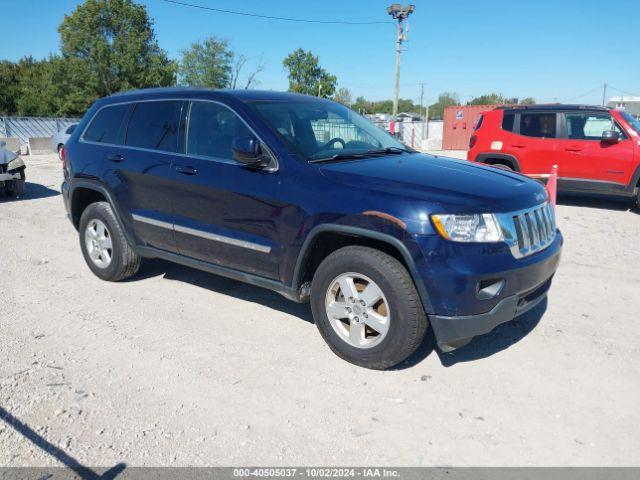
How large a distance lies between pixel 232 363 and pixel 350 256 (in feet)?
3.69

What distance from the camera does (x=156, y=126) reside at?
458 cm

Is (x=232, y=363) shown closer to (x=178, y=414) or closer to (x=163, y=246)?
(x=178, y=414)

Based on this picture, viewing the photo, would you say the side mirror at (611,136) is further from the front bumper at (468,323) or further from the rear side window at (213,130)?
the rear side window at (213,130)

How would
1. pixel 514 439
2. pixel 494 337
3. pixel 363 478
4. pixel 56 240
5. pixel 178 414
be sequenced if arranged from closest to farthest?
pixel 363 478 → pixel 514 439 → pixel 178 414 → pixel 494 337 → pixel 56 240

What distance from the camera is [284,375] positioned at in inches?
134

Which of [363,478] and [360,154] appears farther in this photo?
[360,154]

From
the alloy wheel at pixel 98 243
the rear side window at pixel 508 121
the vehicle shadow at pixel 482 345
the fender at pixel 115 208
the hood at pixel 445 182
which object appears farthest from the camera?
the rear side window at pixel 508 121

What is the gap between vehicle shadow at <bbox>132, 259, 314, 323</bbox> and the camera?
4.57 metres

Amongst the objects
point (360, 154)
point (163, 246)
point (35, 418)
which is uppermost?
point (360, 154)

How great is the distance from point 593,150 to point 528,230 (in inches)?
277

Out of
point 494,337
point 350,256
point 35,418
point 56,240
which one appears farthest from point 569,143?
point 35,418

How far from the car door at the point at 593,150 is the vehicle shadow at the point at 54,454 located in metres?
9.16

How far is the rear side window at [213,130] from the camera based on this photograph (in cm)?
402

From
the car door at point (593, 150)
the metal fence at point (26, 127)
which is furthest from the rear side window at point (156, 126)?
the metal fence at point (26, 127)
